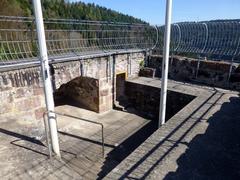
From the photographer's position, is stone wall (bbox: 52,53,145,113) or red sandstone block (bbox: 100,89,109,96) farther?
red sandstone block (bbox: 100,89,109,96)

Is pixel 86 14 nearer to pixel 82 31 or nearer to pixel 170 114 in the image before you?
pixel 82 31

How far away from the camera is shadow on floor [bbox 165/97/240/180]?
9.82 feet

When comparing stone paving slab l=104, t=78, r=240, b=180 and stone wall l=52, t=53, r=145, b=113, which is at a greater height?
stone wall l=52, t=53, r=145, b=113

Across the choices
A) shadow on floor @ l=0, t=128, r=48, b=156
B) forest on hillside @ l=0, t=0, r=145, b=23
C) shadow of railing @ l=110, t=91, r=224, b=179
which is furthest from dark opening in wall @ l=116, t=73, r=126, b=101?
forest on hillside @ l=0, t=0, r=145, b=23

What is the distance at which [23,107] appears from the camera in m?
5.26

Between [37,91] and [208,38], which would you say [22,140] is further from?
[208,38]

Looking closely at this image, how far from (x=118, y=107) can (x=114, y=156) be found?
2880 millimetres

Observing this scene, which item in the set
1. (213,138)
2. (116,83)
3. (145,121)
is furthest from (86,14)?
(213,138)

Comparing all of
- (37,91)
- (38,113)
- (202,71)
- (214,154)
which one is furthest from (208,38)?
(38,113)

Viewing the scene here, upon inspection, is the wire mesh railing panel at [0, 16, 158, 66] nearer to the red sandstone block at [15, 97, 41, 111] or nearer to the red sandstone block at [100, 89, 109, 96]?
the red sandstone block at [15, 97, 41, 111]

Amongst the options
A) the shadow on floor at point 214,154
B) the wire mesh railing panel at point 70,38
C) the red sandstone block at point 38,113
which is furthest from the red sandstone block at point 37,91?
the shadow on floor at point 214,154

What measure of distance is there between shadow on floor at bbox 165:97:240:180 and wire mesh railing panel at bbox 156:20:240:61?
3.41m

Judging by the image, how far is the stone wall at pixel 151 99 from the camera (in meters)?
6.59

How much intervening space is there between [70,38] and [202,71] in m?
4.50
